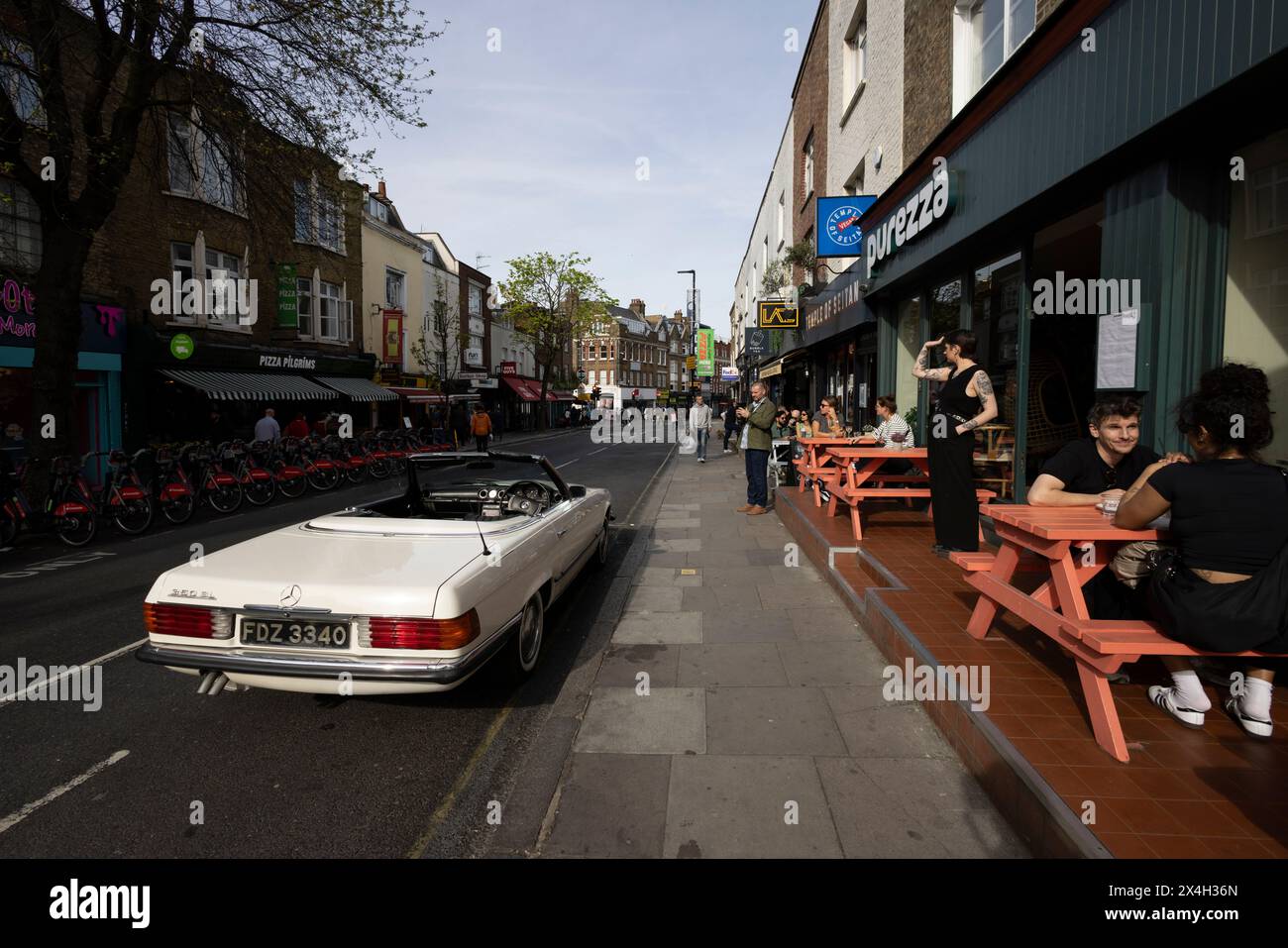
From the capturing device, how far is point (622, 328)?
80.8 meters

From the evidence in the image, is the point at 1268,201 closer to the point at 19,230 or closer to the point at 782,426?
the point at 782,426

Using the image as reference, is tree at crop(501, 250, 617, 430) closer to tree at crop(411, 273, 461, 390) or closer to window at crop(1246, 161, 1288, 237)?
tree at crop(411, 273, 461, 390)

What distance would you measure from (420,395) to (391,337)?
2.59m

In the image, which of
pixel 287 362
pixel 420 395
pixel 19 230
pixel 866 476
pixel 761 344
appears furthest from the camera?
pixel 420 395

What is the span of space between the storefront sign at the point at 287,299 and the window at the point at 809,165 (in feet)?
47.8

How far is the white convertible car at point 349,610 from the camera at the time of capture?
10.1 ft

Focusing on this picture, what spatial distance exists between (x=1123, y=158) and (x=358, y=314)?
80.9 ft

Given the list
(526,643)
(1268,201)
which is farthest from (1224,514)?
(526,643)

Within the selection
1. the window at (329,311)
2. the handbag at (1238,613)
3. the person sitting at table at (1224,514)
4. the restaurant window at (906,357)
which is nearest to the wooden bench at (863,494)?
the restaurant window at (906,357)

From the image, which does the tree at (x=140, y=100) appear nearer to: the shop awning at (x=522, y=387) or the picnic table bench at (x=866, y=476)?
the picnic table bench at (x=866, y=476)

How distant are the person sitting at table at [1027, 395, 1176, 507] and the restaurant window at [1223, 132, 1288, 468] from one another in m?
1.05

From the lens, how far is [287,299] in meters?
20.3

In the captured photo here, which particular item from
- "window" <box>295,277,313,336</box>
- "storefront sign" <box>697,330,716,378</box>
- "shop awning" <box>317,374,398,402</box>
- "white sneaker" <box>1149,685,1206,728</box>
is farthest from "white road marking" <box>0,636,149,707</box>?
"storefront sign" <box>697,330,716,378</box>
